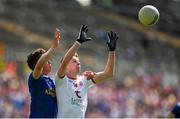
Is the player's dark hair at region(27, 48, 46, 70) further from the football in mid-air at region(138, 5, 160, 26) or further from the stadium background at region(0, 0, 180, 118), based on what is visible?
the stadium background at region(0, 0, 180, 118)

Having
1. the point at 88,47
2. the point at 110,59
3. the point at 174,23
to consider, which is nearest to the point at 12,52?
the point at 88,47

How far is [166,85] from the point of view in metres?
27.6

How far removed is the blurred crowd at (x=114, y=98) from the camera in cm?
2053

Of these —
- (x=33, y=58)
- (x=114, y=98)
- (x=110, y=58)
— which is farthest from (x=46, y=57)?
(x=114, y=98)

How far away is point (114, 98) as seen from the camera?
23.2 metres

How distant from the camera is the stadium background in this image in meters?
22.3

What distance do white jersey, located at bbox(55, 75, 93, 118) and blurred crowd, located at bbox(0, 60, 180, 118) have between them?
9.06 m

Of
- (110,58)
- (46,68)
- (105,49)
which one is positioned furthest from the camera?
(105,49)

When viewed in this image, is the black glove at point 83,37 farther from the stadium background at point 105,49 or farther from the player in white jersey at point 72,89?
the stadium background at point 105,49

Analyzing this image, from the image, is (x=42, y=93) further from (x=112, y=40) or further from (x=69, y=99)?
(x=112, y=40)

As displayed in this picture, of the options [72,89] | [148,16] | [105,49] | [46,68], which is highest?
[105,49]

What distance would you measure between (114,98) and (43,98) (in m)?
14.0

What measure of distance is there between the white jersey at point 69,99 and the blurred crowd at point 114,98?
9.06 metres

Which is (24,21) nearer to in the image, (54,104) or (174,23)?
(174,23)
